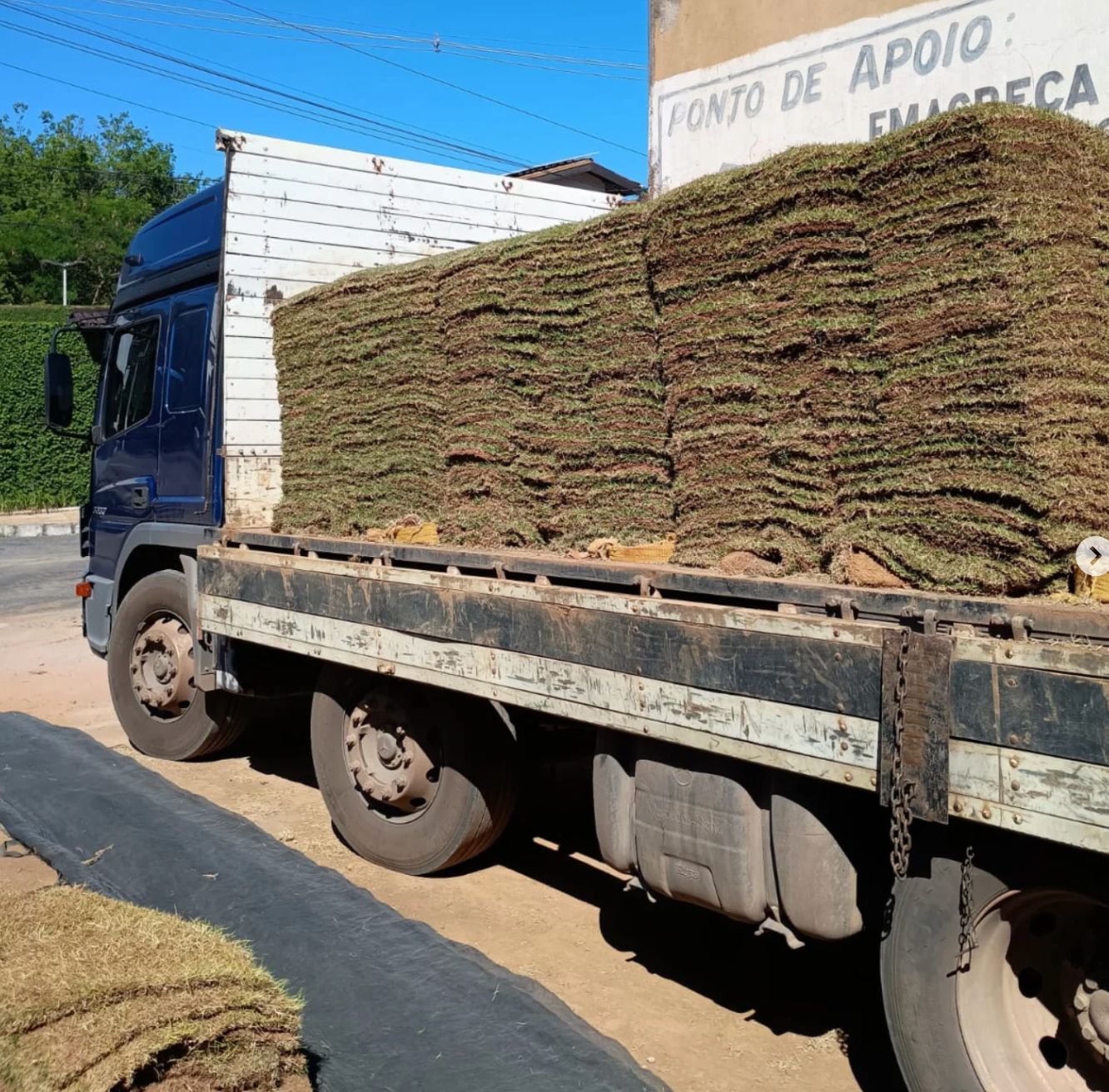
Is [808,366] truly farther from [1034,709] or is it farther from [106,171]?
[106,171]

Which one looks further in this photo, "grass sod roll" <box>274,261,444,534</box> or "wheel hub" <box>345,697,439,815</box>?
"grass sod roll" <box>274,261,444,534</box>

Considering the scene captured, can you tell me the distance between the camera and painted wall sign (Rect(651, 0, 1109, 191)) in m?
4.28

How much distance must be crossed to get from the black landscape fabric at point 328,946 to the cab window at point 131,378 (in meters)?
2.14

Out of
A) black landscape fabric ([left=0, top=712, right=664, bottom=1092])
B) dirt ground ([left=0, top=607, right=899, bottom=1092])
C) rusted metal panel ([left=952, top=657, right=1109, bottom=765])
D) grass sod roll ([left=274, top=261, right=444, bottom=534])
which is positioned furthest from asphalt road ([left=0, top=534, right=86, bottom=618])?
rusted metal panel ([left=952, top=657, right=1109, bottom=765])

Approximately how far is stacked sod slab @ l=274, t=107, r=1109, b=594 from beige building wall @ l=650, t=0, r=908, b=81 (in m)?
1.76

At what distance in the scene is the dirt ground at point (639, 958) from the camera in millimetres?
3688

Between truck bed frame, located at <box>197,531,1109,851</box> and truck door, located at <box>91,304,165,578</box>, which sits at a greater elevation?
truck door, located at <box>91,304,165,578</box>

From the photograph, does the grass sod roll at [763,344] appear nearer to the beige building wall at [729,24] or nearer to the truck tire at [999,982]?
the truck tire at [999,982]

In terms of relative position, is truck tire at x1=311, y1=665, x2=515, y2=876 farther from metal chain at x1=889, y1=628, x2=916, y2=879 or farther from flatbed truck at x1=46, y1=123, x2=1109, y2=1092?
metal chain at x1=889, y1=628, x2=916, y2=879

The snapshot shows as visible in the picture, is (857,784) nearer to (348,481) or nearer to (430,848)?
(430,848)

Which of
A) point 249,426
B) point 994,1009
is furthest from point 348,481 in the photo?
point 994,1009

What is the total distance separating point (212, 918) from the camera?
177 inches

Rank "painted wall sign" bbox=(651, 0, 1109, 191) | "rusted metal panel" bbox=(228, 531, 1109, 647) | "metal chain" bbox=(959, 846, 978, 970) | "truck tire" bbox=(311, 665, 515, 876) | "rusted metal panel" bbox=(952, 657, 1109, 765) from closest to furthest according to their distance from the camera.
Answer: "rusted metal panel" bbox=(952, 657, 1109, 765) < "rusted metal panel" bbox=(228, 531, 1109, 647) < "metal chain" bbox=(959, 846, 978, 970) < "painted wall sign" bbox=(651, 0, 1109, 191) < "truck tire" bbox=(311, 665, 515, 876)

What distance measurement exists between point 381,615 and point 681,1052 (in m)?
2.00
